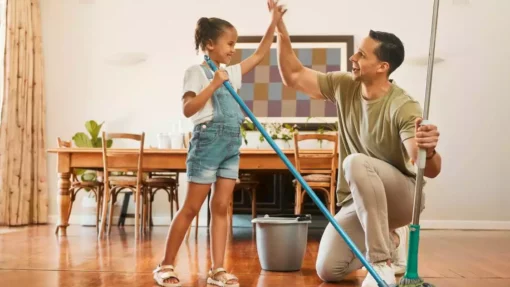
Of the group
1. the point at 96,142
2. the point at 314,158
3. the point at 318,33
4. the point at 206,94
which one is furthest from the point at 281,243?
the point at 318,33

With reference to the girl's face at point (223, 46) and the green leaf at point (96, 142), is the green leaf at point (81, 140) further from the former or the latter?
the girl's face at point (223, 46)

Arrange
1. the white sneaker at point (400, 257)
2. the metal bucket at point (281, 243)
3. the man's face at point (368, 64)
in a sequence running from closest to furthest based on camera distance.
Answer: the man's face at point (368, 64)
the white sneaker at point (400, 257)
the metal bucket at point (281, 243)

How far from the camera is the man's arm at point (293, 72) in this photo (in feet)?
9.01

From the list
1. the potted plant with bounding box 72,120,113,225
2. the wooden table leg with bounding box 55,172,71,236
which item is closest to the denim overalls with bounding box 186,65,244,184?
the wooden table leg with bounding box 55,172,71,236

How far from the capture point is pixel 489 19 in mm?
6996

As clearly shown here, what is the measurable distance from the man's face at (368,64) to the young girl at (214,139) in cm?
35

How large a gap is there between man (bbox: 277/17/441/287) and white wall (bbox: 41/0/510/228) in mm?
4364

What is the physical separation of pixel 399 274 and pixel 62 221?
3226 mm

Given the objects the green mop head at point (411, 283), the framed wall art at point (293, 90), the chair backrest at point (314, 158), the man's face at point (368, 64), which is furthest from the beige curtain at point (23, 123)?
the green mop head at point (411, 283)

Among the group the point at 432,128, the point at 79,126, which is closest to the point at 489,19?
the point at 79,126

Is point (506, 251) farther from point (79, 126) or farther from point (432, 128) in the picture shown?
point (79, 126)

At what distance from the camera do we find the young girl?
8.62 ft

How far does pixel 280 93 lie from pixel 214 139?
4.41 meters

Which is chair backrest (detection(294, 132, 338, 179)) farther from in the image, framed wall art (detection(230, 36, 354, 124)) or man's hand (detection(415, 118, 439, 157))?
man's hand (detection(415, 118, 439, 157))
